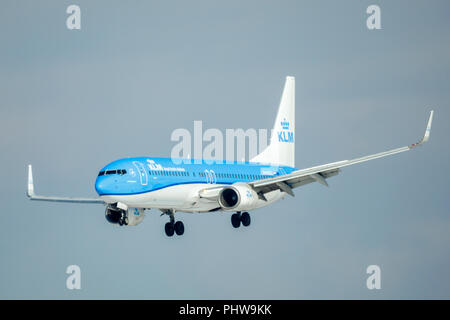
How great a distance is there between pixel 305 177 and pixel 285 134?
59.6ft

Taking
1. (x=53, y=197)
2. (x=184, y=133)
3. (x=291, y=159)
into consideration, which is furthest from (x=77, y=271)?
(x=291, y=159)

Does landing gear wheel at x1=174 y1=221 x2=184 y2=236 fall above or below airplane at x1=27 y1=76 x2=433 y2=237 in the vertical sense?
below

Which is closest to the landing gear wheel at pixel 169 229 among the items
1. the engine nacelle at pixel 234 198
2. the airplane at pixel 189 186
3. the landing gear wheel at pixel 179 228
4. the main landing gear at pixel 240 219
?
the airplane at pixel 189 186

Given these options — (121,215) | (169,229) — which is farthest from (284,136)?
(121,215)

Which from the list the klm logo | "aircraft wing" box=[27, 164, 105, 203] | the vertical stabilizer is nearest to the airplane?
Answer: "aircraft wing" box=[27, 164, 105, 203]

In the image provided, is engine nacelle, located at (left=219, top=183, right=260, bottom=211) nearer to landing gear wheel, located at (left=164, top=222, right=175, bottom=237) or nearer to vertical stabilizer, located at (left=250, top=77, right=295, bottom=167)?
landing gear wheel, located at (left=164, top=222, right=175, bottom=237)

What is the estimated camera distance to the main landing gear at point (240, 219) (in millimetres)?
137750

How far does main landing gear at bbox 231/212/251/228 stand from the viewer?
13775 centimetres

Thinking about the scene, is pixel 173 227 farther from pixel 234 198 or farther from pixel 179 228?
pixel 234 198

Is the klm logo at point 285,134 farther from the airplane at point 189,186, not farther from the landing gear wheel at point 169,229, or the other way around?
the landing gear wheel at point 169,229

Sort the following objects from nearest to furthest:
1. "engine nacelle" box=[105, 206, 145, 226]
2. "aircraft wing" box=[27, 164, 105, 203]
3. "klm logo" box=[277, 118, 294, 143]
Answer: "engine nacelle" box=[105, 206, 145, 226], "aircraft wing" box=[27, 164, 105, 203], "klm logo" box=[277, 118, 294, 143]

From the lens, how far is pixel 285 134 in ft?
500

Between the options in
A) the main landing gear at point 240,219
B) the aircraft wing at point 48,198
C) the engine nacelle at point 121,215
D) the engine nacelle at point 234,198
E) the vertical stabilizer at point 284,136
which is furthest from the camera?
the vertical stabilizer at point 284,136

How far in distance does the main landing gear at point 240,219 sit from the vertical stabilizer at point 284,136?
10.7 m
